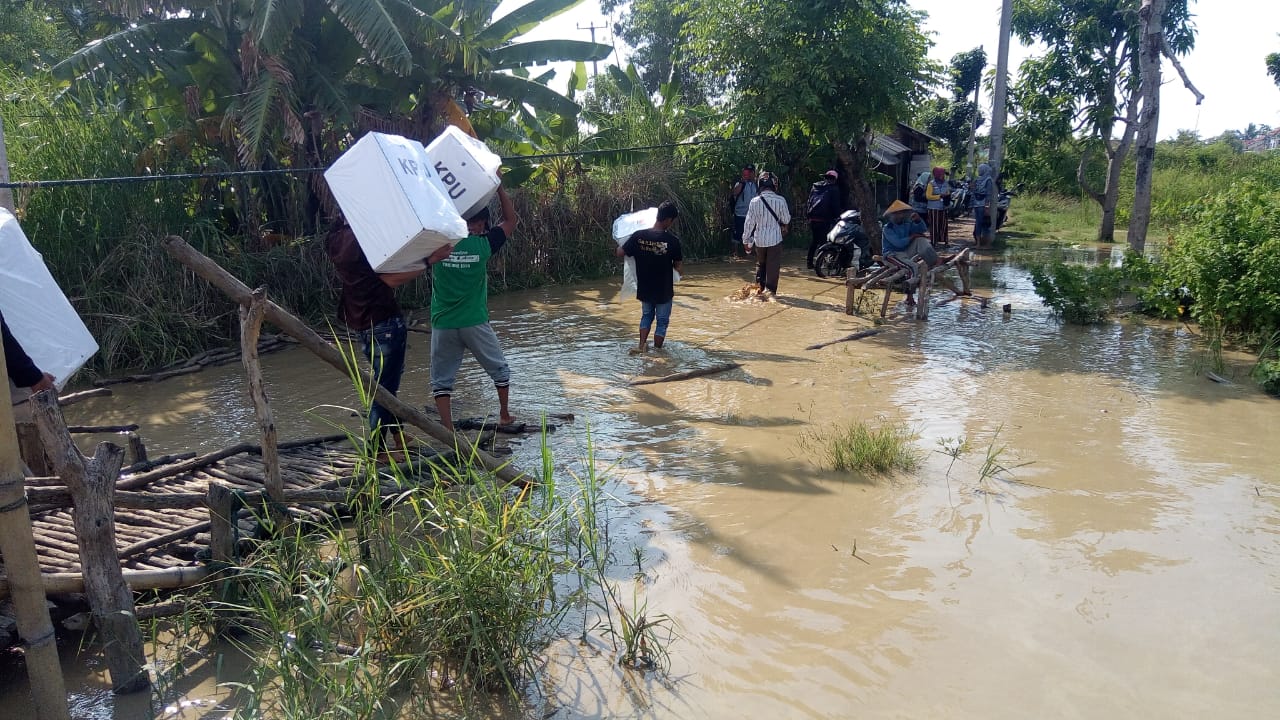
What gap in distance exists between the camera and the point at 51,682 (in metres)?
2.87

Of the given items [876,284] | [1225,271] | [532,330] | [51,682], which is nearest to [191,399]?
[532,330]

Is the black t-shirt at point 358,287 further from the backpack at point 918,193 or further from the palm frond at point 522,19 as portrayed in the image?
the backpack at point 918,193

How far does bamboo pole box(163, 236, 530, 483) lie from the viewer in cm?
384

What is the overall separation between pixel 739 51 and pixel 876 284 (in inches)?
180

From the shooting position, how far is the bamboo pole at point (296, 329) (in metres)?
3.84

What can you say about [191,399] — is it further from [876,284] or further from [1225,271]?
[1225,271]

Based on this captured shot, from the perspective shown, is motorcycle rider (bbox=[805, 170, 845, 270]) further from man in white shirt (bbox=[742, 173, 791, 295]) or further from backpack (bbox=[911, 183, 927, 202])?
man in white shirt (bbox=[742, 173, 791, 295])

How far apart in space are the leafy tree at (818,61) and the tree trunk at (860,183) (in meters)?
0.44

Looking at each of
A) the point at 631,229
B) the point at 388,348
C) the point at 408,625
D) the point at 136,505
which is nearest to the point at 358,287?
the point at 388,348

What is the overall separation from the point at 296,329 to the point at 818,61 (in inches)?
387

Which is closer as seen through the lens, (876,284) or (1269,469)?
(1269,469)

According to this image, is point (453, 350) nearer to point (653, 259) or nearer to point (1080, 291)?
point (653, 259)

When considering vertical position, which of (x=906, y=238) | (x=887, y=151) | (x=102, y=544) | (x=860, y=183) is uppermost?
(x=887, y=151)

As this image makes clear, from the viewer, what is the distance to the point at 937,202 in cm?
1437
